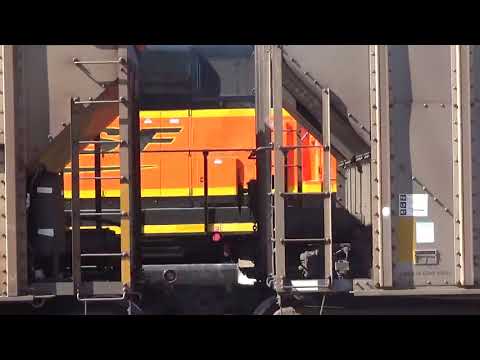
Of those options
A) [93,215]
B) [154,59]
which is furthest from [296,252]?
[154,59]

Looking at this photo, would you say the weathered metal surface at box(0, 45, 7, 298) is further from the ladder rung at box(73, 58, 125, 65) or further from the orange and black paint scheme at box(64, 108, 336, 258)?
the orange and black paint scheme at box(64, 108, 336, 258)

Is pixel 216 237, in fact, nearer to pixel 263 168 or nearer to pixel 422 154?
pixel 263 168

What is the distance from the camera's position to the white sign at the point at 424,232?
4547 mm

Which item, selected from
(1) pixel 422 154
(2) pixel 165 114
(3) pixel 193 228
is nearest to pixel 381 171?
(1) pixel 422 154

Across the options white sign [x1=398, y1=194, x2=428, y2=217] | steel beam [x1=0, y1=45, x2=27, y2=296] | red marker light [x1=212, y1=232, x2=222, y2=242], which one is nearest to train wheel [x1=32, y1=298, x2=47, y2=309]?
steel beam [x1=0, y1=45, x2=27, y2=296]

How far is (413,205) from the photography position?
4543 mm

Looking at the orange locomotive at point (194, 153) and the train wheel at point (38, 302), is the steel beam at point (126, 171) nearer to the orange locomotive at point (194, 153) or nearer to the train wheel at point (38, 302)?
the train wheel at point (38, 302)

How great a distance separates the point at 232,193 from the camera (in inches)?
296

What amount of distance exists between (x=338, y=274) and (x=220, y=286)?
1.25 meters

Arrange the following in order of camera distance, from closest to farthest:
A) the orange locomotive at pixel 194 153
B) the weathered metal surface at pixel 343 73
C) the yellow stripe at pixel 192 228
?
the weathered metal surface at pixel 343 73
the yellow stripe at pixel 192 228
the orange locomotive at pixel 194 153

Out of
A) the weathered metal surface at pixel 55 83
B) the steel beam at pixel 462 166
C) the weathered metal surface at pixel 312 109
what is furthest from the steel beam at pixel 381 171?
the weathered metal surface at pixel 55 83

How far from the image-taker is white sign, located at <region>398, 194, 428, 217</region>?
4535 mm

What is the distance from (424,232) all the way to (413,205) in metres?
0.22

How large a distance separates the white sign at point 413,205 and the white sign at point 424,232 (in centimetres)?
8
